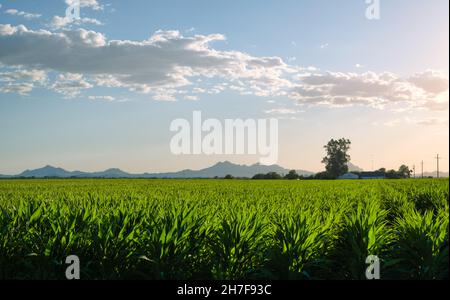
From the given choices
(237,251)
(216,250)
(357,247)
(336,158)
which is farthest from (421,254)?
(336,158)

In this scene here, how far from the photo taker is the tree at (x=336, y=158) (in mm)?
145375

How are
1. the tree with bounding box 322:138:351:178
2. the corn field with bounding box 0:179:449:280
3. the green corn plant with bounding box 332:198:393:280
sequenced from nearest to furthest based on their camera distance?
the corn field with bounding box 0:179:449:280
the green corn plant with bounding box 332:198:393:280
the tree with bounding box 322:138:351:178

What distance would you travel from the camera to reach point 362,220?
884 centimetres

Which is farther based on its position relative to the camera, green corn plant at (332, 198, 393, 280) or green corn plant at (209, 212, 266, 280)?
green corn plant at (332, 198, 393, 280)

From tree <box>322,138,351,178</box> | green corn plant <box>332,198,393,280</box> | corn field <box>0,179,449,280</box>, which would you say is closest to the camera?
corn field <box>0,179,449,280</box>

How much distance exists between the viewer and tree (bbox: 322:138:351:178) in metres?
145

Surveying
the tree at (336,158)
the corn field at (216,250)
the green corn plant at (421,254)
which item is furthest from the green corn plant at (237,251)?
the tree at (336,158)

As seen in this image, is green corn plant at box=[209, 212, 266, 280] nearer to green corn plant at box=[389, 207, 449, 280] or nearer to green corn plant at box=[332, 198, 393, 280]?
green corn plant at box=[332, 198, 393, 280]

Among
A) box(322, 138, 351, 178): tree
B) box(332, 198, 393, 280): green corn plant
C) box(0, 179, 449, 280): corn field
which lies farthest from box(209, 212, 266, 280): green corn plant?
box(322, 138, 351, 178): tree

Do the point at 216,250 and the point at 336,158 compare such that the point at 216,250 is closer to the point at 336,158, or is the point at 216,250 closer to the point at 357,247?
the point at 357,247

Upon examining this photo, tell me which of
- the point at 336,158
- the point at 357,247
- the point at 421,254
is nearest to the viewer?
Answer: the point at 357,247

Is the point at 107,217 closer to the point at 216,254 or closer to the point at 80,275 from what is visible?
the point at 80,275

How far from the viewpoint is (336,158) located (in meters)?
146
